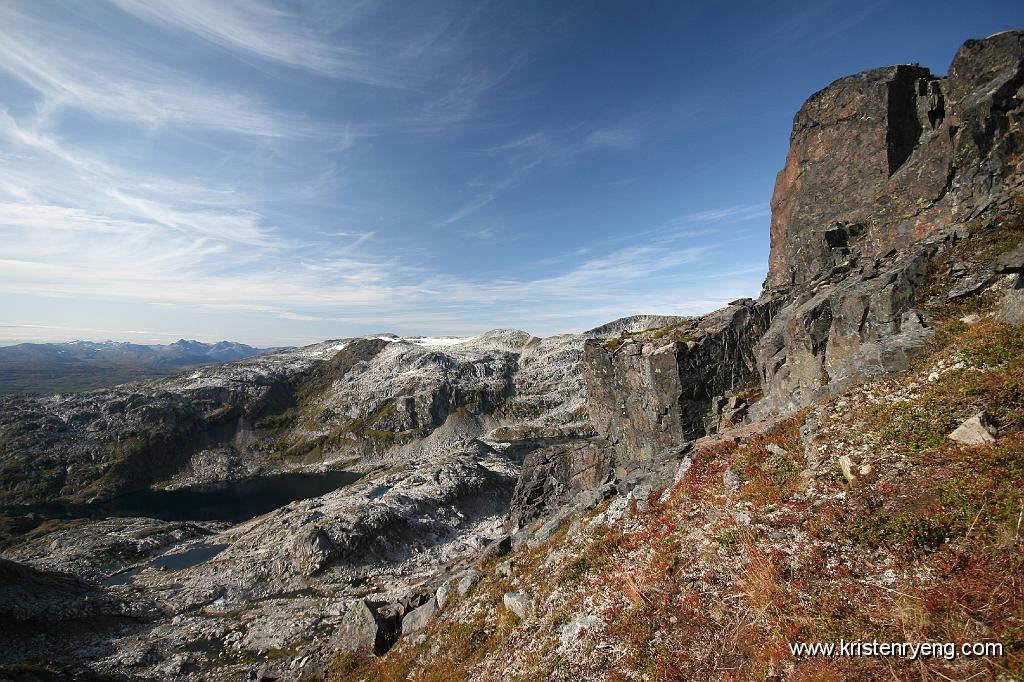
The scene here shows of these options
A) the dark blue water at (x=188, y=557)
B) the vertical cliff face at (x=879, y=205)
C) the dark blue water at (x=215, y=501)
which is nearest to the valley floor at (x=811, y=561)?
the vertical cliff face at (x=879, y=205)

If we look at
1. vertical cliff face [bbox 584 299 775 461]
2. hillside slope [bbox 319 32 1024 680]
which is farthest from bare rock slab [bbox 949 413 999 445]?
vertical cliff face [bbox 584 299 775 461]

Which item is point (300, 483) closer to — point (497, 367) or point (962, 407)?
point (497, 367)

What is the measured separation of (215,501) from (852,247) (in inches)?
6266

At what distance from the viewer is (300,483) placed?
446 ft

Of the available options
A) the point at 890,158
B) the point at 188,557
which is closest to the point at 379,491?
the point at 188,557

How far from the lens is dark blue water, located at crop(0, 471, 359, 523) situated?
111 metres

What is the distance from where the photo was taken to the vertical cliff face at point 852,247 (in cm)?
2300

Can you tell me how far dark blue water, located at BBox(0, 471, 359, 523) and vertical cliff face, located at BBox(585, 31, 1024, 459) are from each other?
110 meters

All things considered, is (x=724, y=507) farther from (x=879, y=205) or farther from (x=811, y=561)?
(x=879, y=205)

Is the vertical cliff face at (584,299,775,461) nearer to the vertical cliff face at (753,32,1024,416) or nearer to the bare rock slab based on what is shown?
the vertical cliff face at (753,32,1024,416)

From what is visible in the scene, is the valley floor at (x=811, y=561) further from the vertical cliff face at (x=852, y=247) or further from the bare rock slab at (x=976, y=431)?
the vertical cliff face at (x=852, y=247)

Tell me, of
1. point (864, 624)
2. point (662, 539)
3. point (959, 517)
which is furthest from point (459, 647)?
point (959, 517)

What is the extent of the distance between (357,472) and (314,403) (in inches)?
2321

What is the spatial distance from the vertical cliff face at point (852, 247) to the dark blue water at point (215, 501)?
110 metres
